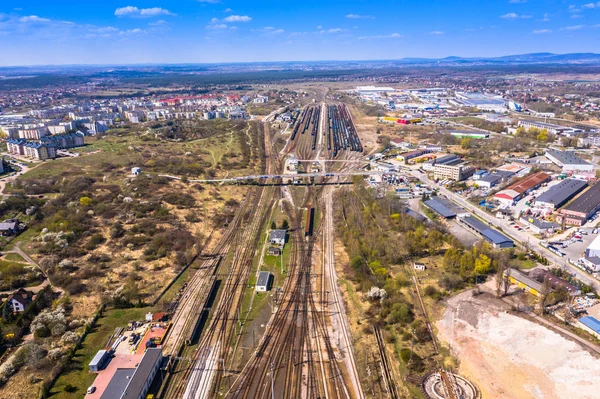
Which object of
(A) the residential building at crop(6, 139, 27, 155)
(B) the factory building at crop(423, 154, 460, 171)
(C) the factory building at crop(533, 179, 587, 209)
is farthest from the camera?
(A) the residential building at crop(6, 139, 27, 155)

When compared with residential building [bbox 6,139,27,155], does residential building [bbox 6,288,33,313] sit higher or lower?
lower

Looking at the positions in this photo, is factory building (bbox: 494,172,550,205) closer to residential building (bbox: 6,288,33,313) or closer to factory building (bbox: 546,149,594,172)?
factory building (bbox: 546,149,594,172)

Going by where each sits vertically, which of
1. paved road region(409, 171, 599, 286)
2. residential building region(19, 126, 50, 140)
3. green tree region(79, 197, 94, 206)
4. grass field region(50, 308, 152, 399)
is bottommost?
grass field region(50, 308, 152, 399)

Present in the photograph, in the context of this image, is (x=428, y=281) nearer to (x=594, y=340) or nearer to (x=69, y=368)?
(x=594, y=340)

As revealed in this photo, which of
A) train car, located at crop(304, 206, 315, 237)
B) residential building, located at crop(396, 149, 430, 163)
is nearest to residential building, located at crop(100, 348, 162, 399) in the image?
train car, located at crop(304, 206, 315, 237)

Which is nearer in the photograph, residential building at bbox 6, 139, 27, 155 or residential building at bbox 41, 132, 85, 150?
residential building at bbox 6, 139, 27, 155
